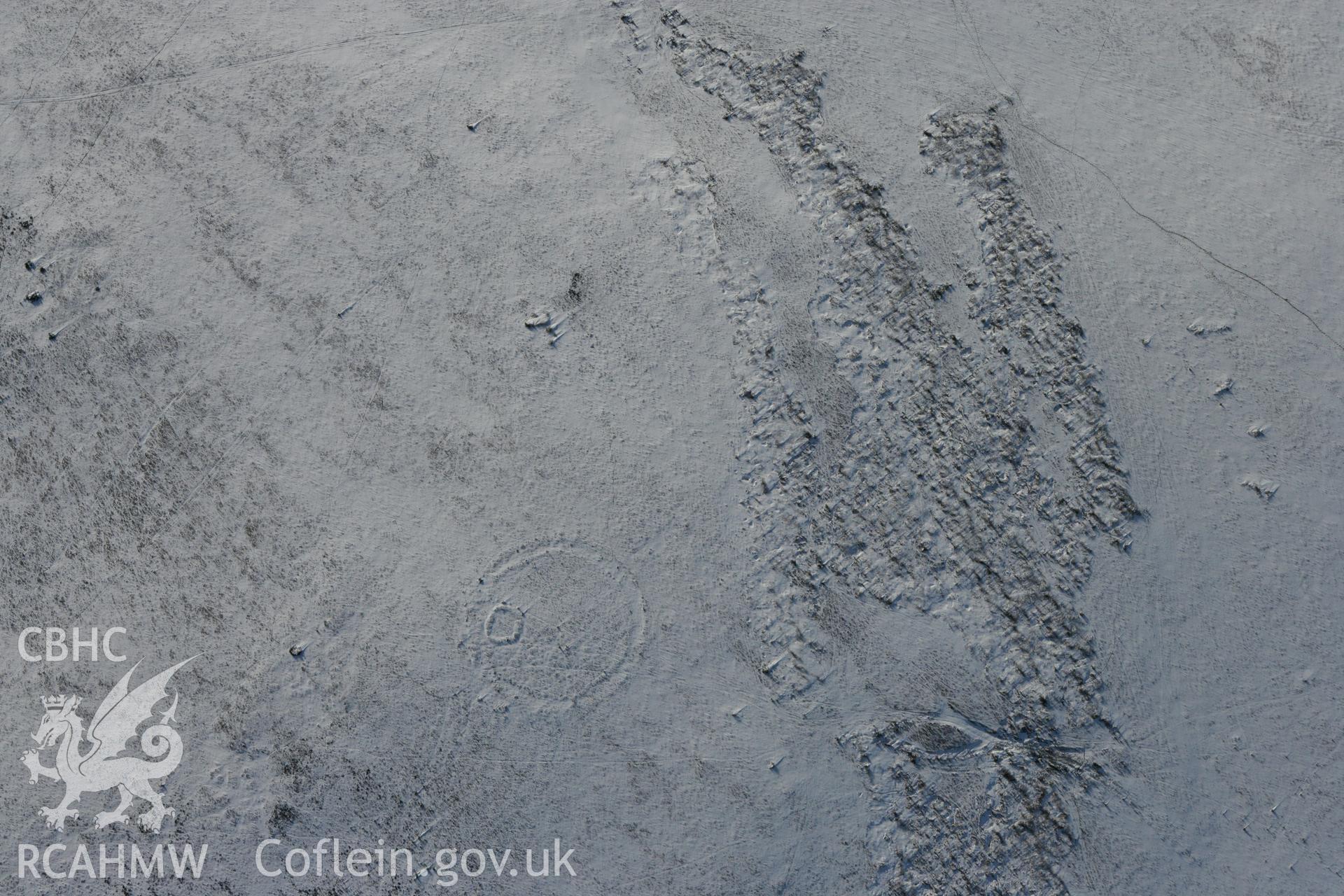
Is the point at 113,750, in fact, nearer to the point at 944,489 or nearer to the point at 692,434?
the point at 692,434

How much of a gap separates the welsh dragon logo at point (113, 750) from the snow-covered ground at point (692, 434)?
17 centimetres

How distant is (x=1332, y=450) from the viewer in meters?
13.8

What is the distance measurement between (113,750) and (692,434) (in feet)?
32.2

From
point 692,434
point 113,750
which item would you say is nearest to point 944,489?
point 692,434

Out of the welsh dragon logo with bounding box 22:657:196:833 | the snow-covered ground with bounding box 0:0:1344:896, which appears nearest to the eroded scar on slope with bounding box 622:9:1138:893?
the snow-covered ground with bounding box 0:0:1344:896

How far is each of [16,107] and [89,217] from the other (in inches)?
100

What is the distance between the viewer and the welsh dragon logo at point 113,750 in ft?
42.9

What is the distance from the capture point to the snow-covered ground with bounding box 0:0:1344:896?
13.1 metres

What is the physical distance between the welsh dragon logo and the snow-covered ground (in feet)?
0.57

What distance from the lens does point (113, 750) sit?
13156 mm

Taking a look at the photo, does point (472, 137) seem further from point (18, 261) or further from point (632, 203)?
point (18, 261)

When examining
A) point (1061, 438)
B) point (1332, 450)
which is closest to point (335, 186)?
point (1061, 438)

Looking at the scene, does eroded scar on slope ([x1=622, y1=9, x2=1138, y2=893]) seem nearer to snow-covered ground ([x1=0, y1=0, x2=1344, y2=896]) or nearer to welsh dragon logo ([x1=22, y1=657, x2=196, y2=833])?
snow-covered ground ([x1=0, y1=0, x2=1344, y2=896])

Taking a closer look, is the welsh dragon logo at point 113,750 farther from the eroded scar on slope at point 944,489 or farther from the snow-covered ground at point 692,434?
the eroded scar on slope at point 944,489
